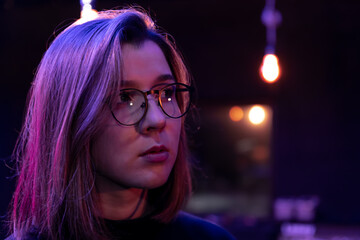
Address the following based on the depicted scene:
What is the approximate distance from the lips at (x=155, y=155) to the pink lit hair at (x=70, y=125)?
0.50 ft

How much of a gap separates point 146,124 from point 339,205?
430 cm

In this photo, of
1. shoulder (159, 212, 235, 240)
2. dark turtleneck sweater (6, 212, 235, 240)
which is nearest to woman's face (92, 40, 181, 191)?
dark turtleneck sweater (6, 212, 235, 240)

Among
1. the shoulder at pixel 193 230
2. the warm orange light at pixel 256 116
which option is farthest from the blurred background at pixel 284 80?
the shoulder at pixel 193 230

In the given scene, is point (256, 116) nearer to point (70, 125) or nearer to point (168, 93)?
point (168, 93)

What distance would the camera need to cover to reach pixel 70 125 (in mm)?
1155

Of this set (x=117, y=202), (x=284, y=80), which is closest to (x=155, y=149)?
(x=117, y=202)

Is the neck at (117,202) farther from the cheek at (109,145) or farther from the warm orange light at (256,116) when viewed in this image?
the warm orange light at (256,116)

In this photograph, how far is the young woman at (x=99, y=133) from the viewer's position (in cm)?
115

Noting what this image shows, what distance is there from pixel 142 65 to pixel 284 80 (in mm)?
4121

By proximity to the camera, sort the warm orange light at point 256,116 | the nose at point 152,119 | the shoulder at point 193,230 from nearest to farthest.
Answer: the nose at point 152,119 → the shoulder at point 193,230 → the warm orange light at point 256,116

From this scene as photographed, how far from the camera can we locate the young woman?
3.76ft

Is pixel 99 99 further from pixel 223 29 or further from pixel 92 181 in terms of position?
pixel 223 29

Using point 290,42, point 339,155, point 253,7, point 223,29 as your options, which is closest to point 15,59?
point 223,29

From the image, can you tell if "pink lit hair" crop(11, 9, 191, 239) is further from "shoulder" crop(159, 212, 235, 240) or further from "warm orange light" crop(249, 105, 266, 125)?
"warm orange light" crop(249, 105, 266, 125)
